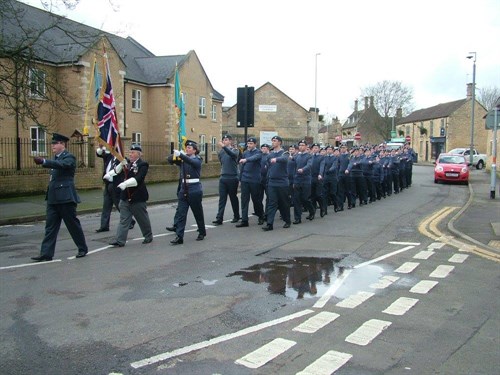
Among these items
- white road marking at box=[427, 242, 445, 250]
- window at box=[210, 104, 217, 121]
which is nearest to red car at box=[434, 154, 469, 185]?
white road marking at box=[427, 242, 445, 250]

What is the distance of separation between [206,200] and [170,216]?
208 inches

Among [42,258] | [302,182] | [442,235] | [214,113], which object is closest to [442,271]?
[442,235]

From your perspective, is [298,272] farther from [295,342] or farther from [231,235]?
[231,235]

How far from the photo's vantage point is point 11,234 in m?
11.6

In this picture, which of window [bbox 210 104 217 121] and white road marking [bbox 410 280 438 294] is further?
window [bbox 210 104 217 121]

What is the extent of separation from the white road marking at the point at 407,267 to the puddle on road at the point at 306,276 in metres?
0.28

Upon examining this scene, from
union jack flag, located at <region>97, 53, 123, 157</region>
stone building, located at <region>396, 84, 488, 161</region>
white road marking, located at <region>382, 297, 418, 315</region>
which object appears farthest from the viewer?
stone building, located at <region>396, 84, 488, 161</region>

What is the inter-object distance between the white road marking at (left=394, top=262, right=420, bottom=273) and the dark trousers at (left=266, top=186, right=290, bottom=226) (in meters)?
3.94

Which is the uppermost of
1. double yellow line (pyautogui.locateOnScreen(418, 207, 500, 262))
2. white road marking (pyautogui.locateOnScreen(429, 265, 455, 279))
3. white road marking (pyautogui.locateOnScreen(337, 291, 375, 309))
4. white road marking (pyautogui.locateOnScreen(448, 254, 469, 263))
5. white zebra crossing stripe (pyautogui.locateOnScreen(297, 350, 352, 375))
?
white zebra crossing stripe (pyautogui.locateOnScreen(297, 350, 352, 375))

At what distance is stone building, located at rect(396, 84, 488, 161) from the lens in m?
61.6

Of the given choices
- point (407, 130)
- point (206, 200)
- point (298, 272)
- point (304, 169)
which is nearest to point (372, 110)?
point (407, 130)

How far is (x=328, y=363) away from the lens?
4215mm

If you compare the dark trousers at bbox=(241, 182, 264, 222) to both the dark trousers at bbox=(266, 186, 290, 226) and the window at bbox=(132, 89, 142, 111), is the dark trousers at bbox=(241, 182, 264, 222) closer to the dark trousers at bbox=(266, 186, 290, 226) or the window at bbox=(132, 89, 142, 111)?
the dark trousers at bbox=(266, 186, 290, 226)

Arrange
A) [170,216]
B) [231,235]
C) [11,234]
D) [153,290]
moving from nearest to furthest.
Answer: [153,290], [231,235], [11,234], [170,216]
